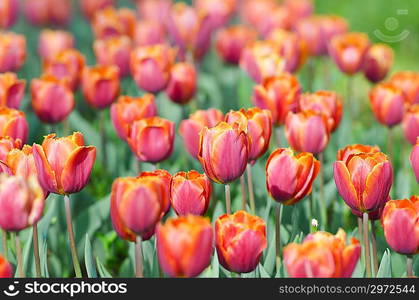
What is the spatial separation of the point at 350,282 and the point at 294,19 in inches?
134

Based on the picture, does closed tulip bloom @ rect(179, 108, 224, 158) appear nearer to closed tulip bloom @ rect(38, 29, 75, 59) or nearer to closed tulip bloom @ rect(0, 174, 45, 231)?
closed tulip bloom @ rect(0, 174, 45, 231)

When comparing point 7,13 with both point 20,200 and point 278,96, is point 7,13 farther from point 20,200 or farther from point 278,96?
point 20,200

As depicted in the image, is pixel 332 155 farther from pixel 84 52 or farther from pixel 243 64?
pixel 84 52

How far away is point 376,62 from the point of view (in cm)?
360

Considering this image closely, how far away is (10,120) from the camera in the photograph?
2467 mm

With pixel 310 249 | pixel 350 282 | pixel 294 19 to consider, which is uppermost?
pixel 294 19

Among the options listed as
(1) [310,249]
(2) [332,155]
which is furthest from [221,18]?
(1) [310,249]

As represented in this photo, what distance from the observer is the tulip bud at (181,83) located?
3244 millimetres

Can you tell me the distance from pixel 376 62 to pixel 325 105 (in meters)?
1.02

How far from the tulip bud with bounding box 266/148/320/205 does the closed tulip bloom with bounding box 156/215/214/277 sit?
0.43 metres

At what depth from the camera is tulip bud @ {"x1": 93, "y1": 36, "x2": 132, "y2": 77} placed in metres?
3.76

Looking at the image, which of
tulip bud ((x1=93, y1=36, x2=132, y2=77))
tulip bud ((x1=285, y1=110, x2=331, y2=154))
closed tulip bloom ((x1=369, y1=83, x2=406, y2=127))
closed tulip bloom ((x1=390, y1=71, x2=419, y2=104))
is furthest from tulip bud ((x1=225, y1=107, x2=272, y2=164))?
tulip bud ((x1=93, y1=36, x2=132, y2=77))

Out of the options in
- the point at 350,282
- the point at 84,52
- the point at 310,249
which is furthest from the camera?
the point at 84,52

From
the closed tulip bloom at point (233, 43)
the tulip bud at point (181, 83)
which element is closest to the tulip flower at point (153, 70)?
the tulip bud at point (181, 83)
